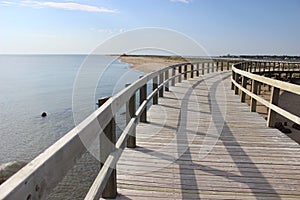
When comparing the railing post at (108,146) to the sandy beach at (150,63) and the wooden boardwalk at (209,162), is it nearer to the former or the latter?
the wooden boardwalk at (209,162)

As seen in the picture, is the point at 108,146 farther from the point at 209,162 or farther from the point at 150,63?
the point at 150,63

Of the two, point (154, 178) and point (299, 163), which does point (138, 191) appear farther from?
point (299, 163)

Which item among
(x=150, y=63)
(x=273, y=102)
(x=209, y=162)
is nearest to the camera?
(x=209, y=162)

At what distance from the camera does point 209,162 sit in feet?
10.5

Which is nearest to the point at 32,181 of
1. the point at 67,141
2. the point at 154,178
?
the point at 67,141

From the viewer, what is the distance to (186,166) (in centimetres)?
307

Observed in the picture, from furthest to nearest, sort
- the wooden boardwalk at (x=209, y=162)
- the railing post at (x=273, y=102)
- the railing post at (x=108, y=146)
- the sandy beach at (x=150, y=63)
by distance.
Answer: the sandy beach at (x=150, y=63) < the railing post at (x=273, y=102) < the wooden boardwalk at (x=209, y=162) < the railing post at (x=108, y=146)

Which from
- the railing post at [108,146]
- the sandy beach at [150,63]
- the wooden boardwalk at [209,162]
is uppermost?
the sandy beach at [150,63]

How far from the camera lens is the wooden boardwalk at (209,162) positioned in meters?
2.54

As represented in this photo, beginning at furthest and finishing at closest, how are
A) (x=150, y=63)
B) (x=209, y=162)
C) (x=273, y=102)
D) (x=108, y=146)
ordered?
(x=150, y=63) → (x=273, y=102) → (x=209, y=162) → (x=108, y=146)

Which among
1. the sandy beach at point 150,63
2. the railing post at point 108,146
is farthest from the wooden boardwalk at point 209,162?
the sandy beach at point 150,63

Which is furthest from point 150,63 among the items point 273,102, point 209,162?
point 209,162

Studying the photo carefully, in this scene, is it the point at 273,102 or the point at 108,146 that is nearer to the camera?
the point at 108,146

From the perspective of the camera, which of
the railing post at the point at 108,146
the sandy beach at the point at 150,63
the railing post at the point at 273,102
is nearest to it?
the railing post at the point at 108,146
